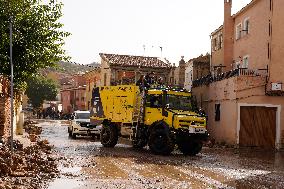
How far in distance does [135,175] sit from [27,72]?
9.61m

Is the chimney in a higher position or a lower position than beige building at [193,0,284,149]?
higher

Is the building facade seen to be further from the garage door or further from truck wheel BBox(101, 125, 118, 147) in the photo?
truck wheel BBox(101, 125, 118, 147)

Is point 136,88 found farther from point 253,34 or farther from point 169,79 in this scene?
point 169,79

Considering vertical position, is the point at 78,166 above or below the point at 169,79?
below

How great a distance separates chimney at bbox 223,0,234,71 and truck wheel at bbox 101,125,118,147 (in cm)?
1389

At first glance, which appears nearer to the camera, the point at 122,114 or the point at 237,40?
the point at 122,114

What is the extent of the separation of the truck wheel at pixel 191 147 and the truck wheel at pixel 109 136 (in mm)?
3472

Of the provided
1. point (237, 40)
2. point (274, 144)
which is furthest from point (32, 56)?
point (237, 40)

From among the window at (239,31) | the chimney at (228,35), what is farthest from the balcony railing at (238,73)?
the window at (239,31)

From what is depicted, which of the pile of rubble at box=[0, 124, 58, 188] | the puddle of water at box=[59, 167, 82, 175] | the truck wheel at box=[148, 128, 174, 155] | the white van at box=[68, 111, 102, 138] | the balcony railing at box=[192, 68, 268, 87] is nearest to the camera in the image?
the pile of rubble at box=[0, 124, 58, 188]

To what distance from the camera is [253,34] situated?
27844mm

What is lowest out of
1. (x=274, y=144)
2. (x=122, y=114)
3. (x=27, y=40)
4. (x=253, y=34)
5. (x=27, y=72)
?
(x=274, y=144)

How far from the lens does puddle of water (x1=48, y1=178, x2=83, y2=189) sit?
9.34m

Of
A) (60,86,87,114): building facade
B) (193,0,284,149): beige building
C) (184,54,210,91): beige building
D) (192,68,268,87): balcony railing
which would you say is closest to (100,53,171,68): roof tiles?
(184,54,210,91): beige building
